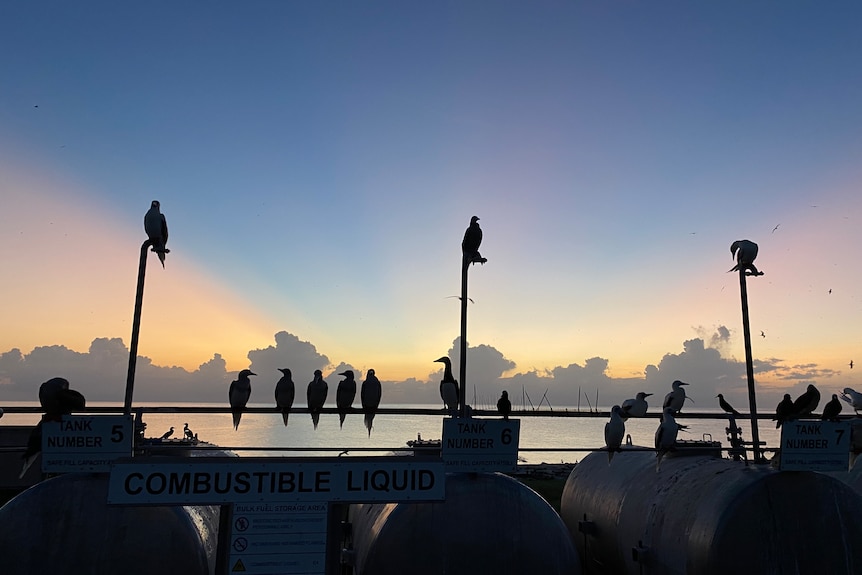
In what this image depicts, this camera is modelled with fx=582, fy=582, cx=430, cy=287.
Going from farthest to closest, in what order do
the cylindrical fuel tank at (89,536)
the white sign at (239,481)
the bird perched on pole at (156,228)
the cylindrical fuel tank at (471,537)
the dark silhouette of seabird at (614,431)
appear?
the dark silhouette of seabird at (614,431) → the bird perched on pole at (156,228) → the cylindrical fuel tank at (471,537) → the cylindrical fuel tank at (89,536) → the white sign at (239,481)

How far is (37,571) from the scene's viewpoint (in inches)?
274

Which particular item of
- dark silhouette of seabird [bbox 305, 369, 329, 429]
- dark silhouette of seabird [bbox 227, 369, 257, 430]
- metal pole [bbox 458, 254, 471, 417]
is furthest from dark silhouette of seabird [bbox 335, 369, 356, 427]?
metal pole [bbox 458, 254, 471, 417]

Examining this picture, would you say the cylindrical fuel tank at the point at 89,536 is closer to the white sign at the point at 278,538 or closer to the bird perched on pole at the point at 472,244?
the white sign at the point at 278,538

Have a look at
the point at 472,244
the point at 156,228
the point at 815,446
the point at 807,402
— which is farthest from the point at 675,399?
the point at 156,228

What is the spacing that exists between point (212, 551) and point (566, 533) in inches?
193

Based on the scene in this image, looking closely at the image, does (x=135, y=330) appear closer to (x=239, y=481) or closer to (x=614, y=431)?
(x=239, y=481)

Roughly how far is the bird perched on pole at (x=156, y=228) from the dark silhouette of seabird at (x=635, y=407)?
8.86m

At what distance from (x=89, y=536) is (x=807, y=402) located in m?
11.9

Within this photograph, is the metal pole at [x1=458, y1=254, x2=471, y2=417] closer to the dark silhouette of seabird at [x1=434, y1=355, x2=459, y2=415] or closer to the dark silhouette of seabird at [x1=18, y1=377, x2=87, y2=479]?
the dark silhouette of seabird at [x1=434, y1=355, x2=459, y2=415]

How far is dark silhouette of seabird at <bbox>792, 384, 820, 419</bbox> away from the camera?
10898 millimetres

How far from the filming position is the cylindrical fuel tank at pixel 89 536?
700cm

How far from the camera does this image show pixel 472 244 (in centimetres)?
1012

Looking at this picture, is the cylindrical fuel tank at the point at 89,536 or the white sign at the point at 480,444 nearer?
the cylindrical fuel tank at the point at 89,536

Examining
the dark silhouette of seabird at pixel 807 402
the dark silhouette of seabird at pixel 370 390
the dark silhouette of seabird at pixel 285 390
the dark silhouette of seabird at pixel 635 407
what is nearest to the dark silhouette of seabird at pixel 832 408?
the dark silhouette of seabird at pixel 807 402
